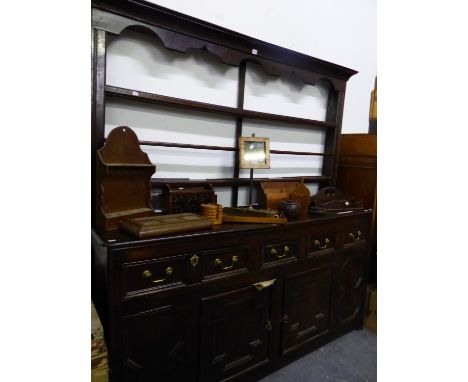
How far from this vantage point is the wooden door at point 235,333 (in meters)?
1.50

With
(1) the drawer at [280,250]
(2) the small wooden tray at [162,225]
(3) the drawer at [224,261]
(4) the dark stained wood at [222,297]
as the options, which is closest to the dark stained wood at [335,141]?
(4) the dark stained wood at [222,297]

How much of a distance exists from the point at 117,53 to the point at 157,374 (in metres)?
1.64

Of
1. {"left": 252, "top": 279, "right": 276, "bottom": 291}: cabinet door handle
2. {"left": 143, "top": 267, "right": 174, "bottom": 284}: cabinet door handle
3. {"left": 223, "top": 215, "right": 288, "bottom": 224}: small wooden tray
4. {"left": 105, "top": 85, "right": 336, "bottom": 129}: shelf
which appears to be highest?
{"left": 105, "top": 85, "right": 336, "bottom": 129}: shelf

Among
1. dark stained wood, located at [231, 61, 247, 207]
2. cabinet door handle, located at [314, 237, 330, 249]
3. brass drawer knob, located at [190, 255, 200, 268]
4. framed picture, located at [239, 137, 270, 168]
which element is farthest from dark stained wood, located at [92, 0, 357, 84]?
cabinet door handle, located at [314, 237, 330, 249]

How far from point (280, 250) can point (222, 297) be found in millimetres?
440

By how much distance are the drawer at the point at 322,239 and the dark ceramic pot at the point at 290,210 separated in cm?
17

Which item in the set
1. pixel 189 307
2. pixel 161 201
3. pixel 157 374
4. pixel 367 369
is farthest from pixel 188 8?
pixel 367 369

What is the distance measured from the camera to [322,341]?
2.09 metres

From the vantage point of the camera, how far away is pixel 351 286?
2.24 metres

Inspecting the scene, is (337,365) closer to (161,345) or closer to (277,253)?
(277,253)

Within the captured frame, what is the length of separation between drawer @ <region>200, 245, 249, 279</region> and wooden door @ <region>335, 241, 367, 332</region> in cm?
89

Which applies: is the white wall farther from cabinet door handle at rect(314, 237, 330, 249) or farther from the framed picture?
cabinet door handle at rect(314, 237, 330, 249)

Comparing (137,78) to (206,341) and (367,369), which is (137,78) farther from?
(367,369)

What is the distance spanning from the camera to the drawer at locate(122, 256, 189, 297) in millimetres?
1235
